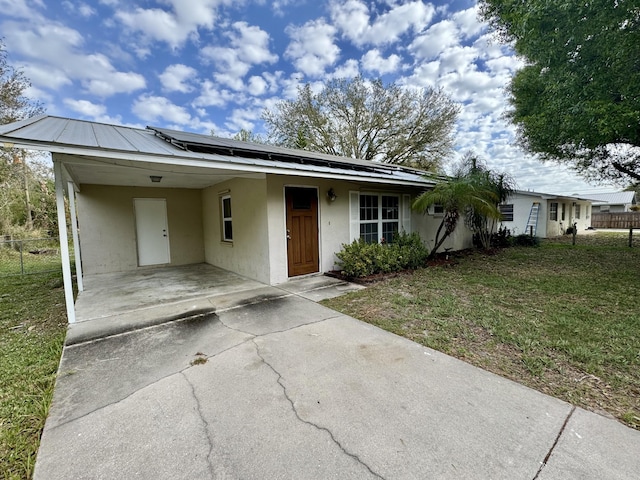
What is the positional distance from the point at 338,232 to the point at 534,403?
519 cm

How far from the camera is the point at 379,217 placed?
310 inches

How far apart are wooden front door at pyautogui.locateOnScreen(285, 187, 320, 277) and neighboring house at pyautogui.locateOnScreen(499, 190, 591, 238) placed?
518 inches

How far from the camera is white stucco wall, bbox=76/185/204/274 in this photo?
7.47 m

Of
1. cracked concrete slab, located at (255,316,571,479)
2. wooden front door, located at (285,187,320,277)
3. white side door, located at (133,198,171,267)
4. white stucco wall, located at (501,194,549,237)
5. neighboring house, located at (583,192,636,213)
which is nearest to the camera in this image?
cracked concrete slab, located at (255,316,571,479)

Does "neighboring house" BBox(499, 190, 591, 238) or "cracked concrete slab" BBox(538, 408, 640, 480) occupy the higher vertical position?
"neighboring house" BBox(499, 190, 591, 238)

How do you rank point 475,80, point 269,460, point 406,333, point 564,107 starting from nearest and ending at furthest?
point 269,460
point 406,333
point 564,107
point 475,80

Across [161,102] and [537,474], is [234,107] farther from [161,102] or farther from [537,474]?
[537,474]

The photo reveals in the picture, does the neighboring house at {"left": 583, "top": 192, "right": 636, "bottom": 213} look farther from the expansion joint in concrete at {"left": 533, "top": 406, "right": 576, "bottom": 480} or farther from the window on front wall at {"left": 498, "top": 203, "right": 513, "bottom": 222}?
the expansion joint in concrete at {"left": 533, "top": 406, "right": 576, "bottom": 480}

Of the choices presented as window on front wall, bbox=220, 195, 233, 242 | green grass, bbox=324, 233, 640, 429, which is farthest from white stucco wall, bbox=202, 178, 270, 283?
green grass, bbox=324, 233, 640, 429

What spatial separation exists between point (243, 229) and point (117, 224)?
3995mm

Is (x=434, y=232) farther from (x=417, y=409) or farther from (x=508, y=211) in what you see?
(x=508, y=211)

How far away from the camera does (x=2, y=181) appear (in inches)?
451

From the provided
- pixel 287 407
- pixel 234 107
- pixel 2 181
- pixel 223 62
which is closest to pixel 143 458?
pixel 287 407

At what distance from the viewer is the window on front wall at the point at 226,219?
24.1ft
